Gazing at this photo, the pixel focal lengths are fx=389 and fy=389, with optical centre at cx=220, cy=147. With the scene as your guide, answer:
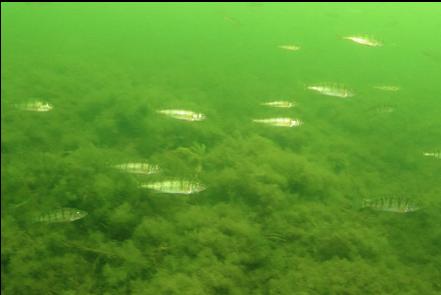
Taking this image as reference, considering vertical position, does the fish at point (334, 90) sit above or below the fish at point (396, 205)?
above

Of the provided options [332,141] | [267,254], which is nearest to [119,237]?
[267,254]

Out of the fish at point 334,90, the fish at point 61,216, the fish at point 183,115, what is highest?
the fish at point 334,90

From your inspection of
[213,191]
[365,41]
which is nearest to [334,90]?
[365,41]

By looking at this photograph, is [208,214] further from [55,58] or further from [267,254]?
[55,58]

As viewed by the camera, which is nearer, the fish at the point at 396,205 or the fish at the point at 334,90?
the fish at the point at 396,205

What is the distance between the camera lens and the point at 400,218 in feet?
24.7

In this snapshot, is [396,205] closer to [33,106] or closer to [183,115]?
[183,115]

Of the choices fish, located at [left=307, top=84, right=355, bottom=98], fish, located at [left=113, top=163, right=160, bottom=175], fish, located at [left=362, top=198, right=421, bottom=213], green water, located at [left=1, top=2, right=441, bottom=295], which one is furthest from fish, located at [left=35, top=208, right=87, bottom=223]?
fish, located at [left=307, top=84, right=355, bottom=98]

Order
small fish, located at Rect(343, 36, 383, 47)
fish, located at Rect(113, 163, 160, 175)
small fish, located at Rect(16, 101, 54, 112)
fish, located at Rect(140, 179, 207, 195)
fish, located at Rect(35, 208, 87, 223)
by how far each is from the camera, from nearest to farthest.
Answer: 1. fish, located at Rect(35, 208, 87, 223)
2. fish, located at Rect(140, 179, 207, 195)
3. fish, located at Rect(113, 163, 160, 175)
4. small fish, located at Rect(16, 101, 54, 112)
5. small fish, located at Rect(343, 36, 383, 47)

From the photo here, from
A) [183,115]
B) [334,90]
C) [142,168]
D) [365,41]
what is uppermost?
[365,41]

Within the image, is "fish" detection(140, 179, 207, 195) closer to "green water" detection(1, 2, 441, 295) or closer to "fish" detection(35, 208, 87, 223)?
"green water" detection(1, 2, 441, 295)

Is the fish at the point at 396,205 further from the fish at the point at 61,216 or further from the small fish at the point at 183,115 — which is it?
Result: the fish at the point at 61,216

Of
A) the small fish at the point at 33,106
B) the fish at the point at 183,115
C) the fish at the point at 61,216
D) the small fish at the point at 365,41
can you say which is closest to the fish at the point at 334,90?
the small fish at the point at 365,41

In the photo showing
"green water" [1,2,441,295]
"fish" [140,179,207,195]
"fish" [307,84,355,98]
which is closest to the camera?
"green water" [1,2,441,295]
